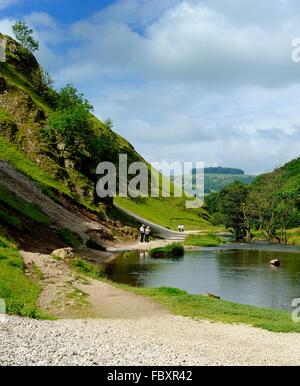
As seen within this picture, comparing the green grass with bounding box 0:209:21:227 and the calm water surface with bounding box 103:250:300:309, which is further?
the green grass with bounding box 0:209:21:227

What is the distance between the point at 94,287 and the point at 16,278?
620 cm

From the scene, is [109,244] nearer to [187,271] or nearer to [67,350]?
[187,271]

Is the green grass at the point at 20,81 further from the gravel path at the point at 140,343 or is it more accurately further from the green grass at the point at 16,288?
the gravel path at the point at 140,343

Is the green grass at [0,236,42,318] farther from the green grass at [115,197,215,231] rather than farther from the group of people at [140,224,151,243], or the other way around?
the green grass at [115,197,215,231]

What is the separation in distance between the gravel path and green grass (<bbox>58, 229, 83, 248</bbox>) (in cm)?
3923

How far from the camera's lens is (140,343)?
22047 millimetres

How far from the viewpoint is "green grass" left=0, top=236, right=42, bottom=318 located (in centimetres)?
2717

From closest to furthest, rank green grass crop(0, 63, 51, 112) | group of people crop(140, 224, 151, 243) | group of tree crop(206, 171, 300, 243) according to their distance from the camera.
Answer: group of people crop(140, 224, 151, 243), green grass crop(0, 63, 51, 112), group of tree crop(206, 171, 300, 243)

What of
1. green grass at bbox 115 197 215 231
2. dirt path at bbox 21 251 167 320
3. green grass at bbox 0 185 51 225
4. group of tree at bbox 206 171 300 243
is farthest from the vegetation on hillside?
dirt path at bbox 21 251 167 320

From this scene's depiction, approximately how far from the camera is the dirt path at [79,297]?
2977cm

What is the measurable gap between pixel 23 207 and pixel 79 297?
35.6m

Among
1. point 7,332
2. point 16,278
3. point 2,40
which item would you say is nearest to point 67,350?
point 7,332

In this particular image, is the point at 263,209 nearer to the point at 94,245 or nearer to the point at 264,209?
the point at 264,209

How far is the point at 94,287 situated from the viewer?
3734 centimetres
